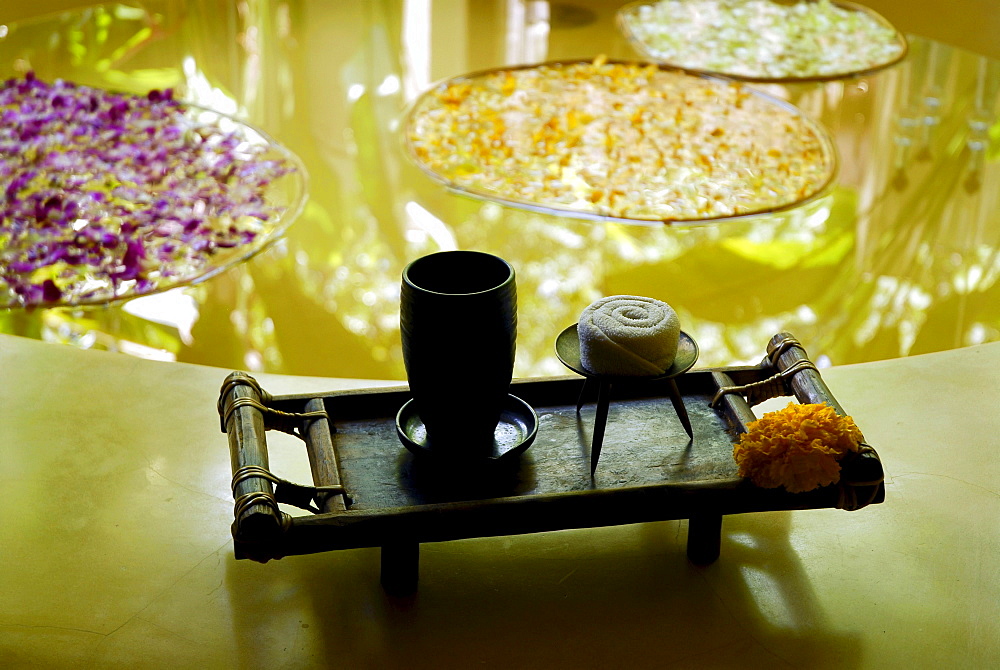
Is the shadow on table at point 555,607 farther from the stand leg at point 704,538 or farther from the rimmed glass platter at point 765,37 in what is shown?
the rimmed glass platter at point 765,37

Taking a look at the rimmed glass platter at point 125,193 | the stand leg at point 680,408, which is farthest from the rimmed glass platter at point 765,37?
the stand leg at point 680,408

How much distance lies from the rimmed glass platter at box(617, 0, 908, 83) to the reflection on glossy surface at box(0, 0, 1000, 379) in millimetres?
135

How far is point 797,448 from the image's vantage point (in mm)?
1703

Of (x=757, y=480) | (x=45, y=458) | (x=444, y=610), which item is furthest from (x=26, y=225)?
(x=757, y=480)

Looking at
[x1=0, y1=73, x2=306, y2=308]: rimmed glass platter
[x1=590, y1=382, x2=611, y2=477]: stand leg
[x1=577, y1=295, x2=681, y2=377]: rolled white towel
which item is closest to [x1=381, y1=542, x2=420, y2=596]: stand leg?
[x1=590, y1=382, x2=611, y2=477]: stand leg

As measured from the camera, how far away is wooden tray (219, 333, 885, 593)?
5.44 ft

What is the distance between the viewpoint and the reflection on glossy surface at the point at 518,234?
2.90 m

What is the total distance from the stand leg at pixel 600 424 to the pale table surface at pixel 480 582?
268 mm

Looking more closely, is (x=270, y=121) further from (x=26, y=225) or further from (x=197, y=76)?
(x=26, y=225)

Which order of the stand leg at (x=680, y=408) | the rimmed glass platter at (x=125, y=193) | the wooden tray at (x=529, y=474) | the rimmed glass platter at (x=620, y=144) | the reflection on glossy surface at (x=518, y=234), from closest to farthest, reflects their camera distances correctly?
1. the wooden tray at (x=529, y=474)
2. the stand leg at (x=680, y=408)
3. the reflection on glossy surface at (x=518, y=234)
4. the rimmed glass platter at (x=125, y=193)
5. the rimmed glass platter at (x=620, y=144)

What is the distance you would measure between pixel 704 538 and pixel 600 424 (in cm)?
32

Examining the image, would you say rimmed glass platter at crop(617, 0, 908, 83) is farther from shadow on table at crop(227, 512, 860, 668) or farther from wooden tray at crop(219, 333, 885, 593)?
shadow on table at crop(227, 512, 860, 668)

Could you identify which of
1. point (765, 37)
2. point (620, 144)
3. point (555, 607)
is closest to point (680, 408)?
point (555, 607)

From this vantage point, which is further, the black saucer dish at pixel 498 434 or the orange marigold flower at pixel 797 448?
the black saucer dish at pixel 498 434
